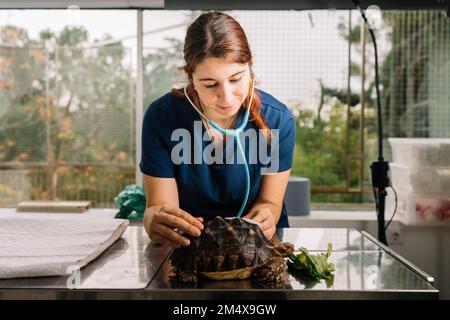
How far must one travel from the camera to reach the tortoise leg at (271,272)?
1.01 meters

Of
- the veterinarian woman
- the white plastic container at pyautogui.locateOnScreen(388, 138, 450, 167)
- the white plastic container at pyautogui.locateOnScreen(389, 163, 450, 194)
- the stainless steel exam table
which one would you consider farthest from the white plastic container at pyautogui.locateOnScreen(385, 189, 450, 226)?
the stainless steel exam table

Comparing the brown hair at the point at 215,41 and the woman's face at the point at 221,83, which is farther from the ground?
the brown hair at the point at 215,41

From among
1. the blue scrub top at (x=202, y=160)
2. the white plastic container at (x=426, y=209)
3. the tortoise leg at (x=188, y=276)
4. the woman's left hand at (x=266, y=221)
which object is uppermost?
the blue scrub top at (x=202, y=160)

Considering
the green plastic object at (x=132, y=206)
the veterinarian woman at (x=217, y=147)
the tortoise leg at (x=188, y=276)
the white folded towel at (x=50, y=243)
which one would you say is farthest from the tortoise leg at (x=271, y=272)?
the green plastic object at (x=132, y=206)

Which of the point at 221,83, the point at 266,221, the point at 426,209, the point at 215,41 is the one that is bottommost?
the point at 426,209

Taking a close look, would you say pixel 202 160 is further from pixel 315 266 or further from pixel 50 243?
pixel 315 266

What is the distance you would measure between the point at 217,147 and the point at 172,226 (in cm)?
53

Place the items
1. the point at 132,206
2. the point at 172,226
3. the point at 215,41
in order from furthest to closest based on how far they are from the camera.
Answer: the point at 132,206, the point at 215,41, the point at 172,226

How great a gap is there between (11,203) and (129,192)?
0.88m

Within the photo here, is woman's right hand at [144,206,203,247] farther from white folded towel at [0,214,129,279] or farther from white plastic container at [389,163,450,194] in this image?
white plastic container at [389,163,450,194]

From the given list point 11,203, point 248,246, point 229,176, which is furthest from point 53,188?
point 248,246

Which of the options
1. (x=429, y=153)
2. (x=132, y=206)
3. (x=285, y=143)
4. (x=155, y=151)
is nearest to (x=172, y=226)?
(x=155, y=151)

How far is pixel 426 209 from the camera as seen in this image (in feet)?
9.08

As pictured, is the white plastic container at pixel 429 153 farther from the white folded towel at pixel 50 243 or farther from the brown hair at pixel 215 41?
the white folded towel at pixel 50 243
